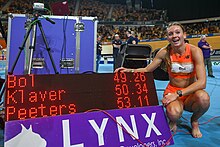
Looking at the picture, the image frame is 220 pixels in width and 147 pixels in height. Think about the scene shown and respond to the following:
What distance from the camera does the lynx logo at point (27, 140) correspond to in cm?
123

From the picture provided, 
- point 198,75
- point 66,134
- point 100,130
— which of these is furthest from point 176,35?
point 66,134

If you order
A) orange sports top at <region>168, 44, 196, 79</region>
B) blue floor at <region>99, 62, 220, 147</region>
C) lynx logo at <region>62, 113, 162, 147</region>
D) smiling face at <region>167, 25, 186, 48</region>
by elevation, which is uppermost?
smiling face at <region>167, 25, 186, 48</region>

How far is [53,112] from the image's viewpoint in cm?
140

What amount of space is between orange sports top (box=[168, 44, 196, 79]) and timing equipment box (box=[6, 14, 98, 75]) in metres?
1.14

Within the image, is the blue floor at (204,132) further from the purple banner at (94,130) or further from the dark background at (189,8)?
the dark background at (189,8)

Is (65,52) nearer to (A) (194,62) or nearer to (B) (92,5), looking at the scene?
(A) (194,62)

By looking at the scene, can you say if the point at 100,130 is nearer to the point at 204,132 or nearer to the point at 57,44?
the point at 204,132

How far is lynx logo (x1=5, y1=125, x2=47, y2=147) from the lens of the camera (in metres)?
1.23

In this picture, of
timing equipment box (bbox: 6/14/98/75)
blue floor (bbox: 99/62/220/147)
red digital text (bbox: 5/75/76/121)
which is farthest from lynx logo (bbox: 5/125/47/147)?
timing equipment box (bbox: 6/14/98/75)

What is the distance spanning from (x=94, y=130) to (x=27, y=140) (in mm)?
402

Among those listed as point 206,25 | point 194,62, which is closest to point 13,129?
point 194,62

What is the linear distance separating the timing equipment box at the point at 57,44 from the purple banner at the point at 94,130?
4.61 ft

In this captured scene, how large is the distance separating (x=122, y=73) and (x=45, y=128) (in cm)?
68

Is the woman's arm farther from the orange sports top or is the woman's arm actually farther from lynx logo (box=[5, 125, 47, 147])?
lynx logo (box=[5, 125, 47, 147])
